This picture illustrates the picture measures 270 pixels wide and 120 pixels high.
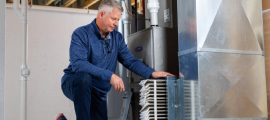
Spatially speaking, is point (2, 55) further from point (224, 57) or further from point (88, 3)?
point (88, 3)

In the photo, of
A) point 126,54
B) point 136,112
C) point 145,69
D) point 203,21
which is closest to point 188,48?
point 203,21

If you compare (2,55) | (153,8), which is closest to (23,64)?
(2,55)

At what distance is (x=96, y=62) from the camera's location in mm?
1998

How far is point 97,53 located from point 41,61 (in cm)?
265

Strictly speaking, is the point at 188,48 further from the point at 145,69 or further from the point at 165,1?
the point at 165,1

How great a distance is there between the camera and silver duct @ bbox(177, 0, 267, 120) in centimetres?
159

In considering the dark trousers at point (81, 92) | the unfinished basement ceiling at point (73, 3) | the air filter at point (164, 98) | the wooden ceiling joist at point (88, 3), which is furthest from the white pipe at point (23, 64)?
the wooden ceiling joist at point (88, 3)

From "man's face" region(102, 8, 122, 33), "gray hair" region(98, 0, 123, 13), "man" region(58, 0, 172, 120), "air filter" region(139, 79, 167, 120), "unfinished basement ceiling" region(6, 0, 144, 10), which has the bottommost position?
"air filter" region(139, 79, 167, 120)

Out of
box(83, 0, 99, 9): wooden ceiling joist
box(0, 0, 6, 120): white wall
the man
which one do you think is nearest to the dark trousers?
the man

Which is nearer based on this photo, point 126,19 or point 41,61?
point 126,19

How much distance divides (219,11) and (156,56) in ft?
1.94

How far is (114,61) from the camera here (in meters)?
2.09

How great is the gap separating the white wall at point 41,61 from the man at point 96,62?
8.17 ft

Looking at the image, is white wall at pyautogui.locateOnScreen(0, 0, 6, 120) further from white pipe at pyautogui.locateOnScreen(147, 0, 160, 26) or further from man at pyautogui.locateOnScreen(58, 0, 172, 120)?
white pipe at pyautogui.locateOnScreen(147, 0, 160, 26)
